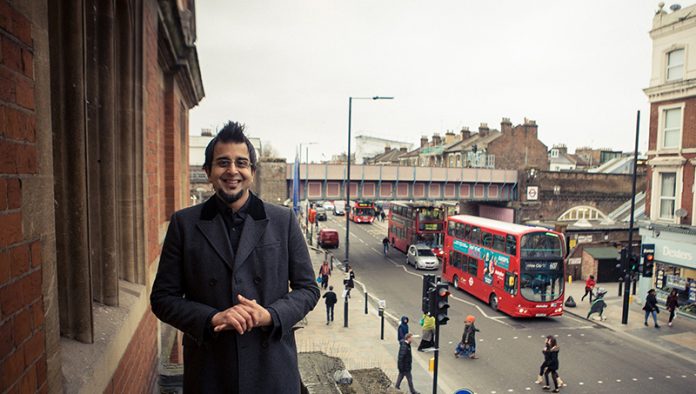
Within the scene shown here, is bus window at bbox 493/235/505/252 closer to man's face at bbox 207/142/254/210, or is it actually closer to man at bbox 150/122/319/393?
man at bbox 150/122/319/393

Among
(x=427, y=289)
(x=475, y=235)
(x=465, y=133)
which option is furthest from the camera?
(x=465, y=133)

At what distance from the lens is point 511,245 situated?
15.8 metres

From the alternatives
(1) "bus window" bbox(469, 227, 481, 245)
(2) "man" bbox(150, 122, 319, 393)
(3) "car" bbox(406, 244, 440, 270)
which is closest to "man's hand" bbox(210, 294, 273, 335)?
(2) "man" bbox(150, 122, 319, 393)

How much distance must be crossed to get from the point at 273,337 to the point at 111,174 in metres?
2.07

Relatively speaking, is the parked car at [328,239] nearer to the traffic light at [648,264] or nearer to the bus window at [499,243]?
the bus window at [499,243]

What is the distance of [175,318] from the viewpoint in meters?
1.96

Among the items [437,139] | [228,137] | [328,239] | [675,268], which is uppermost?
[437,139]

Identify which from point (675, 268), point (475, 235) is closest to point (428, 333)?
point (475, 235)

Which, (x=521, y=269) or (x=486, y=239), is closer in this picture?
(x=521, y=269)

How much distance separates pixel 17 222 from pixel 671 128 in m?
21.4

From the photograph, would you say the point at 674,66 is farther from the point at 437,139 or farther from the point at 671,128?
the point at 437,139

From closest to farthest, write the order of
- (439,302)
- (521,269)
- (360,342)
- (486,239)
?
(439,302), (360,342), (521,269), (486,239)

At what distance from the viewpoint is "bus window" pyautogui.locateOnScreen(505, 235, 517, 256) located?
15.6 m

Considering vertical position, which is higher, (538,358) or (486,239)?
(486,239)
